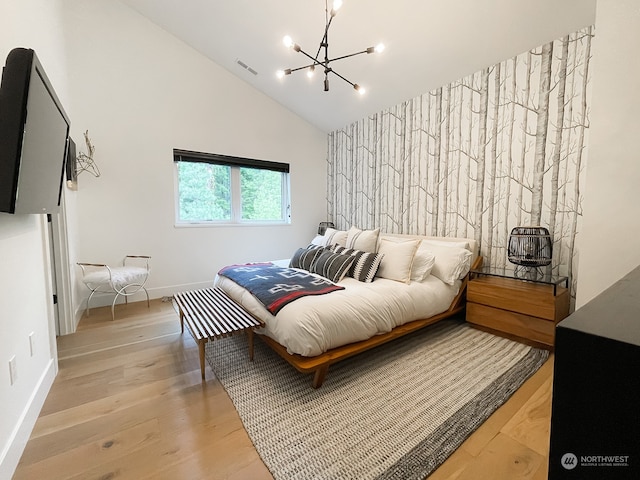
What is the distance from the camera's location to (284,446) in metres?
1.37

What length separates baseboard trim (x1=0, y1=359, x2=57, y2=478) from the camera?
1191 mm

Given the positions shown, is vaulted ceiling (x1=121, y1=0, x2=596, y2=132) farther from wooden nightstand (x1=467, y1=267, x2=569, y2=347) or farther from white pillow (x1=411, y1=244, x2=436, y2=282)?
wooden nightstand (x1=467, y1=267, x2=569, y2=347)

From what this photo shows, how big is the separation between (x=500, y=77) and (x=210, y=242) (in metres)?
4.09

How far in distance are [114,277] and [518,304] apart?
4020mm

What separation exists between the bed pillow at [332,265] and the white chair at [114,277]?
207 centimetres

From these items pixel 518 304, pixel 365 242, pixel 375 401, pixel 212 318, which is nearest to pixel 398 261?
pixel 365 242

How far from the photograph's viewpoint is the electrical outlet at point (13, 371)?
1.33m

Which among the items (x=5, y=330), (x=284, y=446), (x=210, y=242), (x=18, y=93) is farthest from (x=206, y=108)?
(x=284, y=446)

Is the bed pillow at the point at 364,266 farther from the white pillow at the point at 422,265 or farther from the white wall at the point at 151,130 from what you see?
the white wall at the point at 151,130

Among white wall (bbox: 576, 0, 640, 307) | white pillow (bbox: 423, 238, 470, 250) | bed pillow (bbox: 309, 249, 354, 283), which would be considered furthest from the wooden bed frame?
white wall (bbox: 576, 0, 640, 307)

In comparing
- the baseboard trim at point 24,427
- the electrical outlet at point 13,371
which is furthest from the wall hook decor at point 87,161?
the electrical outlet at point 13,371

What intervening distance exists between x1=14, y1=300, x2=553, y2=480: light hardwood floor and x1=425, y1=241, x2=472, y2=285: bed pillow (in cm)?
98

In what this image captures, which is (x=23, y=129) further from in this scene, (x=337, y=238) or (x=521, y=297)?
(x=521, y=297)

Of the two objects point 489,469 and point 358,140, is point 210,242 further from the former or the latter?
point 489,469
